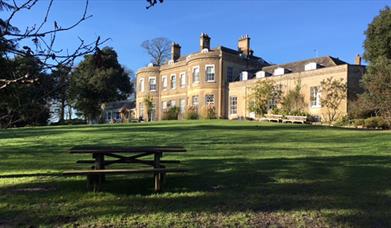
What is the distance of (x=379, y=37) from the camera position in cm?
3419

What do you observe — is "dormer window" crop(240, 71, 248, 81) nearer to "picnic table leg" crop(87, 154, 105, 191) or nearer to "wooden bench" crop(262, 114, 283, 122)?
"wooden bench" crop(262, 114, 283, 122)

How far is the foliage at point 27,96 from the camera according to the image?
3.27 metres

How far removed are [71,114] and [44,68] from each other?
63.3 meters

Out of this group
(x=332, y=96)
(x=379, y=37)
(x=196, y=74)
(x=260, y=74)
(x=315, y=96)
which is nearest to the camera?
(x=379, y=37)

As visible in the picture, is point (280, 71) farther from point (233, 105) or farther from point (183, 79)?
point (183, 79)

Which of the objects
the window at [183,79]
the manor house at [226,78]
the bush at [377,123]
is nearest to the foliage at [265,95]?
the manor house at [226,78]

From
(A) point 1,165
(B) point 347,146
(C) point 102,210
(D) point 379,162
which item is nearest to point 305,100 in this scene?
(B) point 347,146

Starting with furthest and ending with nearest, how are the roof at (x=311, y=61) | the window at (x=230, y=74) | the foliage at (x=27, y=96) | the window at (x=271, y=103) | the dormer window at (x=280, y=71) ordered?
the window at (x=230, y=74), the dormer window at (x=280, y=71), the window at (x=271, y=103), the roof at (x=311, y=61), the foliage at (x=27, y=96)

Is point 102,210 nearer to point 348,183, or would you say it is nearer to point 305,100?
point 348,183

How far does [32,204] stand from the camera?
6.79 metres

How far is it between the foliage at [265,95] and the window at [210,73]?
698 centimetres

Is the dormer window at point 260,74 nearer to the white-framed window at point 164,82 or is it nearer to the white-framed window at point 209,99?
the white-framed window at point 209,99

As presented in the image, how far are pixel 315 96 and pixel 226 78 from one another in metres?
12.0

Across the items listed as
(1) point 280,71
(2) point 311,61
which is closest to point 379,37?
(2) point 311,61
